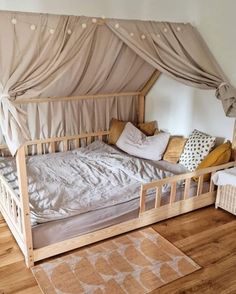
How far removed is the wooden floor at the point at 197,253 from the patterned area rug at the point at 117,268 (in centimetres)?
8

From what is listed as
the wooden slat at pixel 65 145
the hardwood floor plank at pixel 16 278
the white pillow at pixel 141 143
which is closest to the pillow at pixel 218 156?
the white pillow at pixel 141 143

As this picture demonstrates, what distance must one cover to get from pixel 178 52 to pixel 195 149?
1.10 m

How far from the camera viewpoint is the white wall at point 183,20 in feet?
9.82

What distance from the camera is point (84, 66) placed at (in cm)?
319

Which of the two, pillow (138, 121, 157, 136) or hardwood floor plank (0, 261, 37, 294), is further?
pillow (138, 121, 157, 136)

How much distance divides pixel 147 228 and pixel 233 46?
1.98 metres

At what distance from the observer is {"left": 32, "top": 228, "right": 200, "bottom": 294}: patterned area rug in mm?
2109

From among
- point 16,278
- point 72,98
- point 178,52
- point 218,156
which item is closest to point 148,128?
point 72,98

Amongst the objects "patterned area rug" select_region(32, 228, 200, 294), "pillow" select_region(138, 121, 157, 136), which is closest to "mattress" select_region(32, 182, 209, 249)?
"patterned area rug" select_region(32, 228, 200, 294)

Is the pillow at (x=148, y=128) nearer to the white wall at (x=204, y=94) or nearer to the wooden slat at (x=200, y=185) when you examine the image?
the white wall at (x=204, y=94)

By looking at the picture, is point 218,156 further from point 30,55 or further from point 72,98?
point 30,55

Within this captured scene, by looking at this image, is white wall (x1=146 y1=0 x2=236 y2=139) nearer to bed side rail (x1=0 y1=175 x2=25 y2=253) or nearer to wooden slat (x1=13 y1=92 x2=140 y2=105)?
wooden slat (x1=13 y1=92 x2=140 y2=105)

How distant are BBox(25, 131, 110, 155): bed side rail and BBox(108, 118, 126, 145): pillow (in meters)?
0.11

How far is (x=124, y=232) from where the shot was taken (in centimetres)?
272
